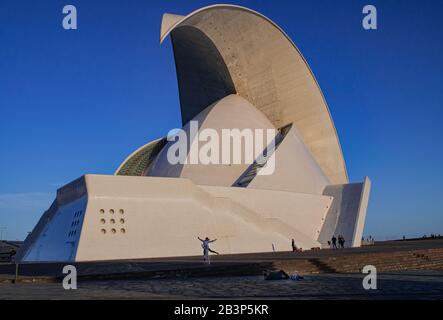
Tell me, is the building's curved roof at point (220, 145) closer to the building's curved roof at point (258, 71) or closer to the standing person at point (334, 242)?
the building's curved roof at point (258, 71)

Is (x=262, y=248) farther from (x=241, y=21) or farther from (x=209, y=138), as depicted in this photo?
(x=241, y=21)

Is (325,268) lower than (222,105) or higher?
lower

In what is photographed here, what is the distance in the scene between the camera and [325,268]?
34.2 feet

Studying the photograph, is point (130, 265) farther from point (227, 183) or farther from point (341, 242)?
point (341, 242)

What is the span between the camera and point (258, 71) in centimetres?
2691

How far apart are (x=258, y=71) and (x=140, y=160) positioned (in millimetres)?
10317

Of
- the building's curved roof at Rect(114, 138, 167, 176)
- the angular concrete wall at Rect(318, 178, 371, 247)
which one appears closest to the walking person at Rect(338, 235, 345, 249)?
the angular concrete wall at Rect(318, 178, 371, 247)

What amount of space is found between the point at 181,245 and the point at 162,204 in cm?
→ 174

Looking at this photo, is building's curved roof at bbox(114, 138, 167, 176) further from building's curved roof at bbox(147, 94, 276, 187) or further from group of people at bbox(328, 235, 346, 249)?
group of people at bbox(328, 235, 346, 249)
